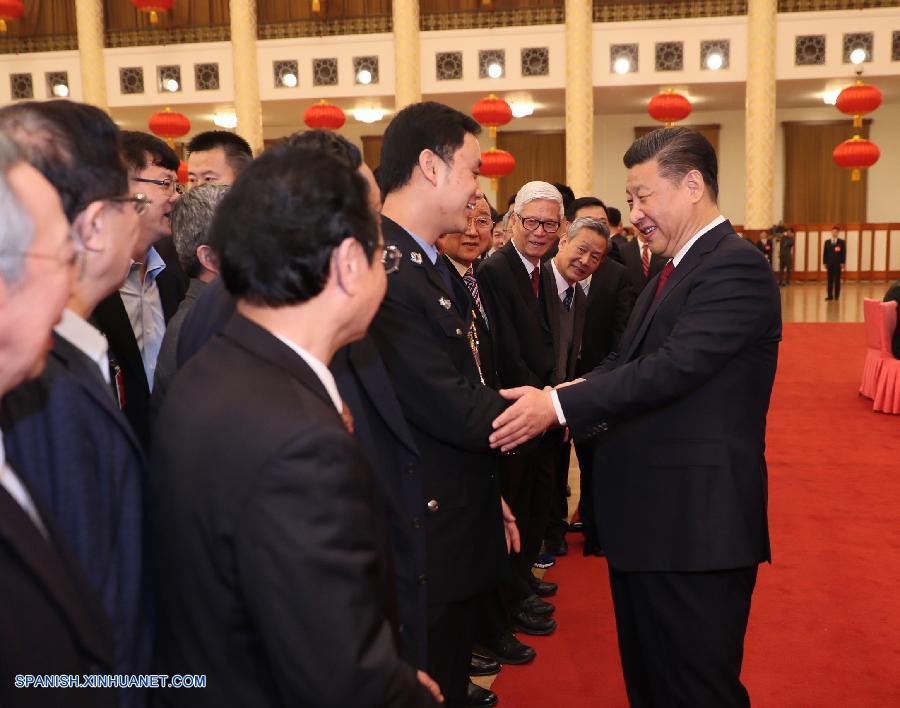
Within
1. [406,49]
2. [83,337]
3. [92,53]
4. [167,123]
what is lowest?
[83,337]

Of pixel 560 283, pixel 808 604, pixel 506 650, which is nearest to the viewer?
pixel 506 650

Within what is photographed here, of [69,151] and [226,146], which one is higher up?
[226,146]

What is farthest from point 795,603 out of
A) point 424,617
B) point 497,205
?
point 497,205

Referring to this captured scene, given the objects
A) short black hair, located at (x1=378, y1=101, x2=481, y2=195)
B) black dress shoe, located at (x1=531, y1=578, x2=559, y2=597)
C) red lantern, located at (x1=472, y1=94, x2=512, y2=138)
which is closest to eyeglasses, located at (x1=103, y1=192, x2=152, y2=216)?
short black hair, located at (x1=378, y1=101, x2=481, y2=195)

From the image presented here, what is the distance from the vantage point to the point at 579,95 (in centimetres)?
1463

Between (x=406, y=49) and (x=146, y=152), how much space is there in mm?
12736

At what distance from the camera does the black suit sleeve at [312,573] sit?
1.04 m

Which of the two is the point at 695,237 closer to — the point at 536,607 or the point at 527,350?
the point at 527,350

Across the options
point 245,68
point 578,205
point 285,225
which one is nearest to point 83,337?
point 285,225

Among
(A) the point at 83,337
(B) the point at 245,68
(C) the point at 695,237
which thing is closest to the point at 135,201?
(A) the point at 83,337

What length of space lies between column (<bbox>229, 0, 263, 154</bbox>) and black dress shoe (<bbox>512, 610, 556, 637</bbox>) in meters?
13.3

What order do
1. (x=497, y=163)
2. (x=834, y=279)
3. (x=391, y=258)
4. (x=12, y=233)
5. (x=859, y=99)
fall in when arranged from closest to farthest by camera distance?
1. (x=12, y=233)
2. (x=391, y=258)
3. (x=859, y=99)
4. (x=497, y=163)
5. (x=834, y=279)

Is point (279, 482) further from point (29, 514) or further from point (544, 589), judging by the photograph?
point (544, 589)

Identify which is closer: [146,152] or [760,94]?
[146,152]
